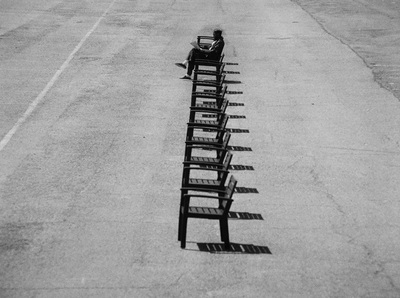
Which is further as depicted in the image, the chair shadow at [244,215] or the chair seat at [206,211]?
the chair shadow at [244,215]

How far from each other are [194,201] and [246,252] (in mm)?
2331

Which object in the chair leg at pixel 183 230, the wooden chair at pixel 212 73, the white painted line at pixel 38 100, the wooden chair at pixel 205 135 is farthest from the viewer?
the wooden chair at pixel 212 73

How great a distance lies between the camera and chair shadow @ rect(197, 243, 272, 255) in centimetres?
1094

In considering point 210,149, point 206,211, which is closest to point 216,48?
point 210,149

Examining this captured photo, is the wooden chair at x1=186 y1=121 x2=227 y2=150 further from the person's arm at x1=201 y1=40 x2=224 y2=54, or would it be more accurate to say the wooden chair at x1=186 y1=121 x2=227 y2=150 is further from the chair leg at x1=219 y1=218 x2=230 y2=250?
the person's arm at x1=201 y1=40 x2=224 y2=54

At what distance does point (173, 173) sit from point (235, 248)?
3.71 m

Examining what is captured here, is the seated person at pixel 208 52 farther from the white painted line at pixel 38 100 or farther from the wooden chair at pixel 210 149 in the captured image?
the wooden chair at pixel 210 149

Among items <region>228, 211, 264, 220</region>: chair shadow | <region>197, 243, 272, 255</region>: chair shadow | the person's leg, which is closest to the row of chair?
<region>197, 243, 272, 255</region>: chair shadow

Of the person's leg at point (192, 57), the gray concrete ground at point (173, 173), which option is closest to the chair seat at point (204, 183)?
the gray concrete ground at point (173, 173)

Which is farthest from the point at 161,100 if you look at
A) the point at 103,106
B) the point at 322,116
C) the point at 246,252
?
the point at 246,252

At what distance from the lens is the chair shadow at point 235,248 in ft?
35.9

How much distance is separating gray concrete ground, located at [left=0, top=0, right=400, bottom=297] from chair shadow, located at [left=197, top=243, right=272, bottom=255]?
7cm

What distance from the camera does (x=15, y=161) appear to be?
49.2 ft

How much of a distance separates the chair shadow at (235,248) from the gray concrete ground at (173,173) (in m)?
0.07
